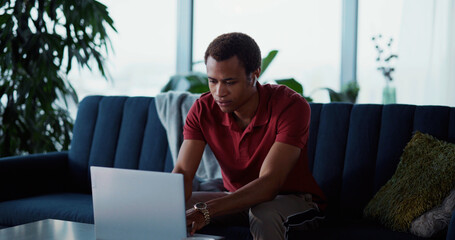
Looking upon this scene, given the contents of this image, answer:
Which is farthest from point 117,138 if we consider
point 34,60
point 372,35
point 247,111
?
point 372,35

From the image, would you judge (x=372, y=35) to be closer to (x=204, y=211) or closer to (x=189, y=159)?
(x=189, y=159)

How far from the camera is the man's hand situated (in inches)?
60.8

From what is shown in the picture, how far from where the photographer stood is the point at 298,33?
14.5 feet

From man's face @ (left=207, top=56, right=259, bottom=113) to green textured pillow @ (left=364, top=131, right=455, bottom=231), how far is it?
68 cm

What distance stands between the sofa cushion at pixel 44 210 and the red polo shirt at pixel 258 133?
634 mm

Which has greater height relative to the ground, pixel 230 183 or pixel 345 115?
pixel 345 115

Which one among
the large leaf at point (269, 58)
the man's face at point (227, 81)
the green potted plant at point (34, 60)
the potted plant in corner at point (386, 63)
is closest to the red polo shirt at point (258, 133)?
the man's face at point (227, 81)

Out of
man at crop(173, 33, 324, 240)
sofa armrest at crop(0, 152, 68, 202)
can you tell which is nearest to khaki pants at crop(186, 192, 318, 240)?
man at crop(173, 33, 324, 240)

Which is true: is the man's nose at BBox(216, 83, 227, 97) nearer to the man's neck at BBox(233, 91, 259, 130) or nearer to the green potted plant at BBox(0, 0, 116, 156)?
the man's neck at BBox(233, 91, 259, 130)

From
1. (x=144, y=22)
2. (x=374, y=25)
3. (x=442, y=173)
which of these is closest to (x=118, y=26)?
(x=144, y=22)

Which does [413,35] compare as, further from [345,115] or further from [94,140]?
[94,140]

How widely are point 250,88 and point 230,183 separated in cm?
38

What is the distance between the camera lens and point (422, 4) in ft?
12.8

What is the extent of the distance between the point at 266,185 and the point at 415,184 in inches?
23.9
